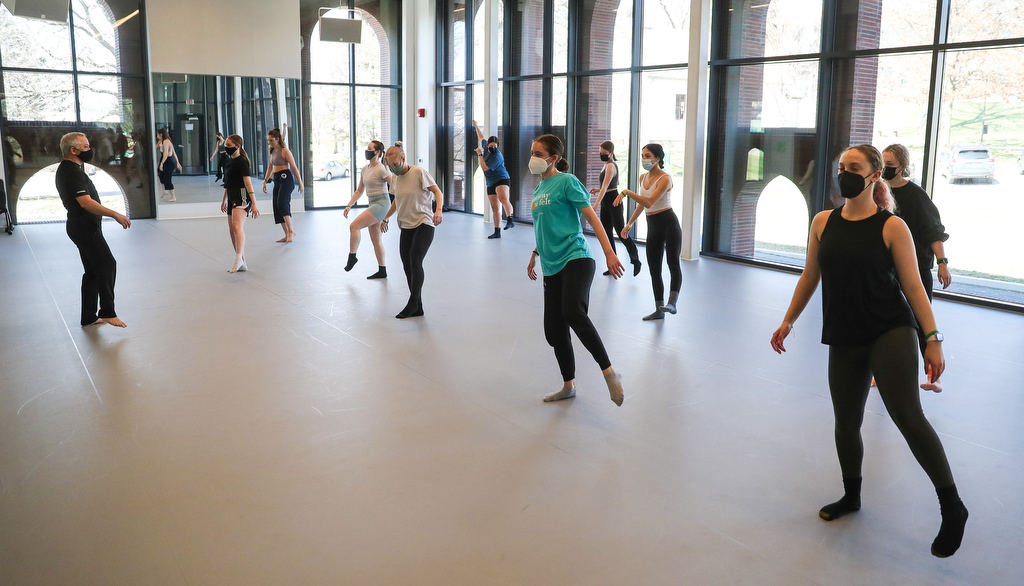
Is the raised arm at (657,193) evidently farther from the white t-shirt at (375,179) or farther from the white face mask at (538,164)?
the white t-shirt at (375,179)

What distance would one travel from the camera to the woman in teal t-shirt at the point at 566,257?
429cm

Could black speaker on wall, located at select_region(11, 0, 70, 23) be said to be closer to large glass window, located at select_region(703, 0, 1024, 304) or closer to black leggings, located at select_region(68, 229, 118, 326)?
black leggings, located at select_region(68, 229, 118, 326)

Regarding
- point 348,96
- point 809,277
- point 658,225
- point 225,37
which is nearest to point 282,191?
point 225,37

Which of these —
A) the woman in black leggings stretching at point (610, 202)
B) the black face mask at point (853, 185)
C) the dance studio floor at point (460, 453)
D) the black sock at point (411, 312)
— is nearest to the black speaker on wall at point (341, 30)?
the woman in black leggings stretching at point (610, 202)

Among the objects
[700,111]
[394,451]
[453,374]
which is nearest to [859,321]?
[394,451]

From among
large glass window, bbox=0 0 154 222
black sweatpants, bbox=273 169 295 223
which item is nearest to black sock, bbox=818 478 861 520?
black sweatpants, bbox=273 169 295 223

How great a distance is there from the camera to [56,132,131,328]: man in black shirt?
19.2 ft

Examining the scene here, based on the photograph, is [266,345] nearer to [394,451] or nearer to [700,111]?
[394,451]

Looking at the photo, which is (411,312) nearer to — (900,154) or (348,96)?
(900,154)

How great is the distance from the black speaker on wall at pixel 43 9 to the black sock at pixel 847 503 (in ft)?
44.5

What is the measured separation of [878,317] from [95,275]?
5.64 m

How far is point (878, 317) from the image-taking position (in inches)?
112

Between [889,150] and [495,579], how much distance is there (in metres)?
3.07

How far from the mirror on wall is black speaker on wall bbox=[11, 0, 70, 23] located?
1.78 m
